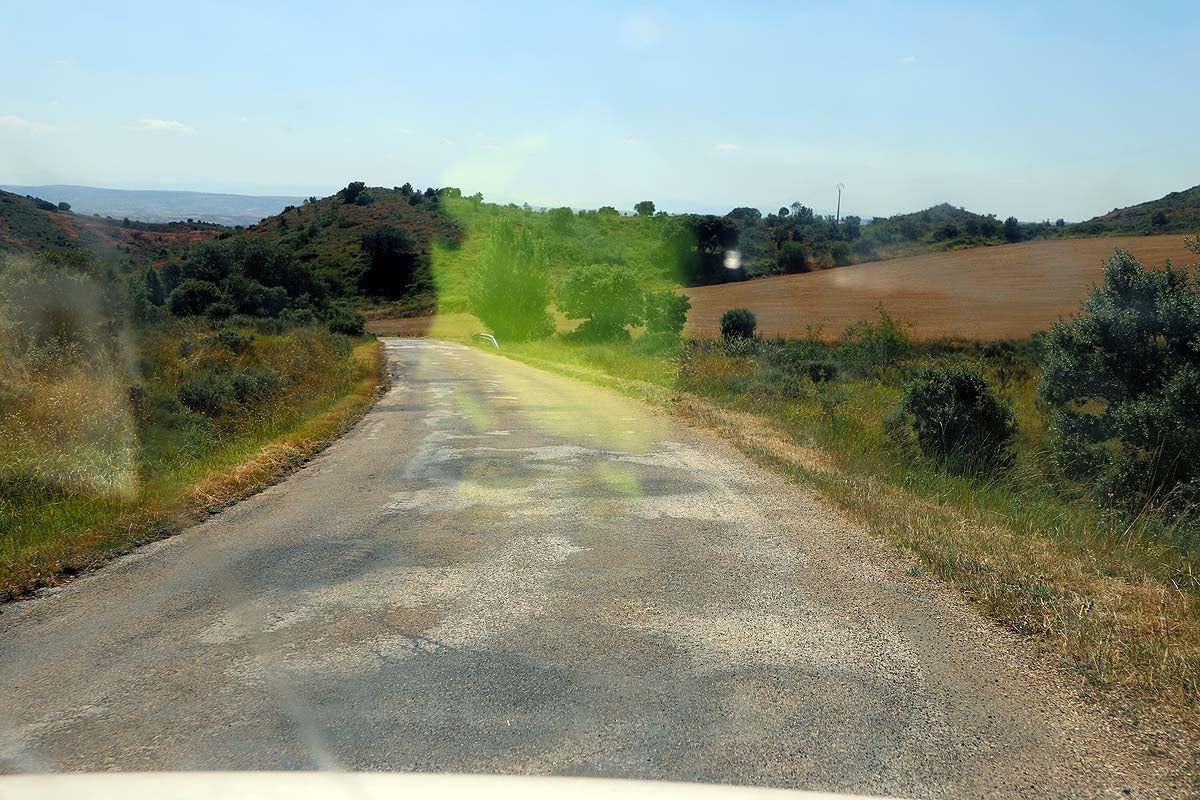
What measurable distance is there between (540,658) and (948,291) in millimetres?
56462

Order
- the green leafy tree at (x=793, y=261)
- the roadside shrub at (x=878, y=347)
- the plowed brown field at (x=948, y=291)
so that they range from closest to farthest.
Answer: the roadside shrub at (x=878, y=347)
the plowed brown field at (x=948, y=291)
the green leafy tree at (x=793, y=261)

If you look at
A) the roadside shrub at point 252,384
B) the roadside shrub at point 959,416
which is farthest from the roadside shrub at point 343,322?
the roadside shrub at point 959,416

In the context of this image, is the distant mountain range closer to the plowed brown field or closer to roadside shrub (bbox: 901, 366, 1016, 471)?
the plowed brown field

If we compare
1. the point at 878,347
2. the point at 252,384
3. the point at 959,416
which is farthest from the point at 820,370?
the point at 252,384

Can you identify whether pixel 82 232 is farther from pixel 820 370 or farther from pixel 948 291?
pixel 948 291

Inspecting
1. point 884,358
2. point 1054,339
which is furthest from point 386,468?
point 884,358

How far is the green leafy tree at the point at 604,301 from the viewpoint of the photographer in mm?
44875

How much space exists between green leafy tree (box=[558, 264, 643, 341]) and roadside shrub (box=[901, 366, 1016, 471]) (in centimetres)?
3112

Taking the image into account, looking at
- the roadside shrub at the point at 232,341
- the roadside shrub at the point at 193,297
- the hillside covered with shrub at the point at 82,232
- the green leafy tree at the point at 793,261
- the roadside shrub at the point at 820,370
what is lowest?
the roadside shrub at the point at 820,370

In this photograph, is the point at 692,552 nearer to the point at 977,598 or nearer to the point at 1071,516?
the point at 977,598

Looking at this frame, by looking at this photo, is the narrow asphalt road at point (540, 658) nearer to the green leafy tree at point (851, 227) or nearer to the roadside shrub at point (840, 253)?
the roadside shrub at point (840, 253)

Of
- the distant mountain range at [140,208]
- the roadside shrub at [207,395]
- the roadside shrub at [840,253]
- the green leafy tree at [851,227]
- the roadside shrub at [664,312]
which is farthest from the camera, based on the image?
the green leafy tree at [851,227]

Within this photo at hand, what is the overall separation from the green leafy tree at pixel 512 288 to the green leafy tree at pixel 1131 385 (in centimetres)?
3757

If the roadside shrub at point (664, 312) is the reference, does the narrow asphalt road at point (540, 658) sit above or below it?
below
